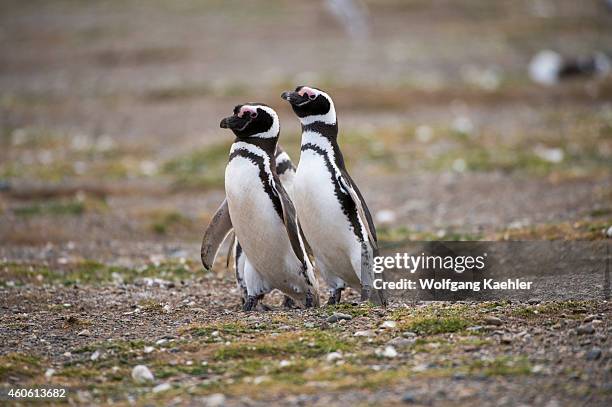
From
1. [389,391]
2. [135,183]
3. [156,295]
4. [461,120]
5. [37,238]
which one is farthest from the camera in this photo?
[461,120]

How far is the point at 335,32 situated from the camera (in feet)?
93.9

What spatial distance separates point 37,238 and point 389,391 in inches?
261

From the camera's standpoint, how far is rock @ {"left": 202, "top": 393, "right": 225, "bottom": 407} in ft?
15.8

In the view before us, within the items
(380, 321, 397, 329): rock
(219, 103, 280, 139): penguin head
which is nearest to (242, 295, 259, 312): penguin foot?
(219, 103, 280, 139): penguin head

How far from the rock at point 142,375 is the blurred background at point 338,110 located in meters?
4.52

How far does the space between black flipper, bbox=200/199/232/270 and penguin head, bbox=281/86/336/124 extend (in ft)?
3.49

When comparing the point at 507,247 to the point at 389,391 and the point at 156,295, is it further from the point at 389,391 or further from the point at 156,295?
the point at 389,391

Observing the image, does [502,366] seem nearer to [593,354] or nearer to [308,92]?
[593,354]

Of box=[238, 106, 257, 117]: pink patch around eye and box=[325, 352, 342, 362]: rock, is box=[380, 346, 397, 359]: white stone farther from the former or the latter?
box=[238, 106, 257, 117]: pink patch around eye

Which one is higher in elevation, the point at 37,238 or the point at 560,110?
the point at 560,110

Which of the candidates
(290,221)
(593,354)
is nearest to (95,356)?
(290,221)

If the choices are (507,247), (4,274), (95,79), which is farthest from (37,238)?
(95,79)

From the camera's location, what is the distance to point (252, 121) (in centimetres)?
715

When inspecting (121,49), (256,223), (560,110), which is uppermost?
(121,49)
